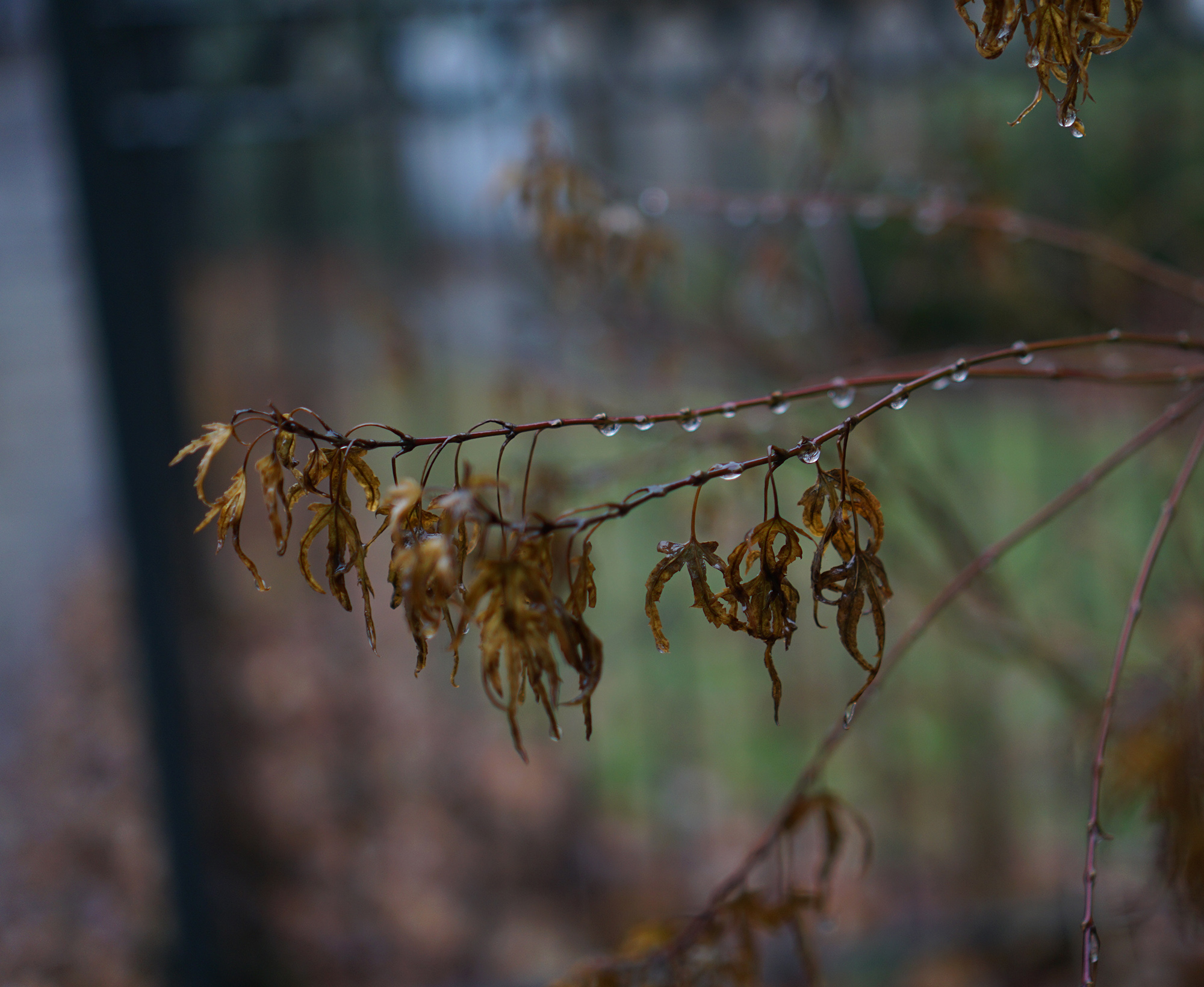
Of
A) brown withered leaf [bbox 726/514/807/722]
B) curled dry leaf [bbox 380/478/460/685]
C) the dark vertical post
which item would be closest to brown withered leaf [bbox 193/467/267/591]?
curled dry leaf [bbox 380/478/460/685]

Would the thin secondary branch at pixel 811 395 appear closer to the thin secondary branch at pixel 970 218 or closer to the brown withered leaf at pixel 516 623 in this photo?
the brown withered leaf at pixel 516 623

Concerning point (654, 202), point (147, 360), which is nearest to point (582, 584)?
point (654, 202)

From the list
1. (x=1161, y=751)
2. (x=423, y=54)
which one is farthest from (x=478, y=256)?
(x=1161, y=751)

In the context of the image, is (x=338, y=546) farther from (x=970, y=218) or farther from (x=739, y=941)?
(x=970, y=218)

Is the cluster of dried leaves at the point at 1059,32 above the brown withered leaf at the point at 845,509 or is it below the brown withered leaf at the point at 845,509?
above

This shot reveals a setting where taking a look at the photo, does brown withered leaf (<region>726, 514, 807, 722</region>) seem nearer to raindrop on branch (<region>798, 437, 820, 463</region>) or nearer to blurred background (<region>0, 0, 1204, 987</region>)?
raindrop on branch (<region>798, 437, 820, 463</region>)

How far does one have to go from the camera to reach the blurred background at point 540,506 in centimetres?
184

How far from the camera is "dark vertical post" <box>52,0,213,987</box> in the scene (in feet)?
5.91

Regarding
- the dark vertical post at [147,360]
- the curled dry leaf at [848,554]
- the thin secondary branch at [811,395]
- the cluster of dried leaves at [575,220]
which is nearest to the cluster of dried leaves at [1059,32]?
the thin secondary branch at [811,395]

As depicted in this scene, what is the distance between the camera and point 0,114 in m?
5.06

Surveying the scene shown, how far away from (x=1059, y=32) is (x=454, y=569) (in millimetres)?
547

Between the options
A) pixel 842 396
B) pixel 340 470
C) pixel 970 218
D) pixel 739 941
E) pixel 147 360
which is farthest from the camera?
pixel 147 360

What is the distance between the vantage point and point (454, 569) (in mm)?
608

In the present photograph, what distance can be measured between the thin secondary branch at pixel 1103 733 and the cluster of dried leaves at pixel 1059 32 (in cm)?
35
